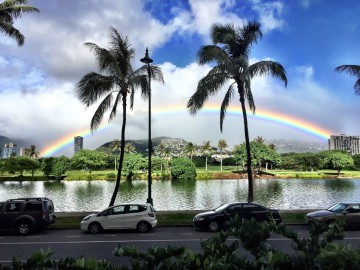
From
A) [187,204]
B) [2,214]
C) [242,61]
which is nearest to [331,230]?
[2,214]

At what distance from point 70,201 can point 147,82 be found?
→ 26.6m

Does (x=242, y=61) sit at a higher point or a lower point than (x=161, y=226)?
higher

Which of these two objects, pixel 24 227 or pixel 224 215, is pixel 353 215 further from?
pixel 24 227

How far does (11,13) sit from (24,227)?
1503 centimetres

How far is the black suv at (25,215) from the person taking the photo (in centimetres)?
1884

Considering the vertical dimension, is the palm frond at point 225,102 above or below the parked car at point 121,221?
above

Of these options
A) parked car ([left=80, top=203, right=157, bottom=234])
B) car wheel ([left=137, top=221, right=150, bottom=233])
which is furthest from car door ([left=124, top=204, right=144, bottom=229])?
car wheel ([left=137, top=221, right=150, bottom=233])

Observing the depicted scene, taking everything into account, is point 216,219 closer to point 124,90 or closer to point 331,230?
point 124,90

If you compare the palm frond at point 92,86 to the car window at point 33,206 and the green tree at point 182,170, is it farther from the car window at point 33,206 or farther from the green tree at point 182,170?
the green tree at point 182,170

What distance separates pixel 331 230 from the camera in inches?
158

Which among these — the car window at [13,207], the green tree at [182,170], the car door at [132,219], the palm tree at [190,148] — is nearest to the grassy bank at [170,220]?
the car door at [132,219]

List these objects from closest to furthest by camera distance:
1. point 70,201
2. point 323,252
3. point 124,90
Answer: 1. point 323,252
2. point 124,90
3. point 70,201

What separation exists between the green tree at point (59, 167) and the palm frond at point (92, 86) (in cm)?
8402

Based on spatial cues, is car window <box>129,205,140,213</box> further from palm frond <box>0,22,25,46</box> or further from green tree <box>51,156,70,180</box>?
green tree <box>51,156,70,180</box>
